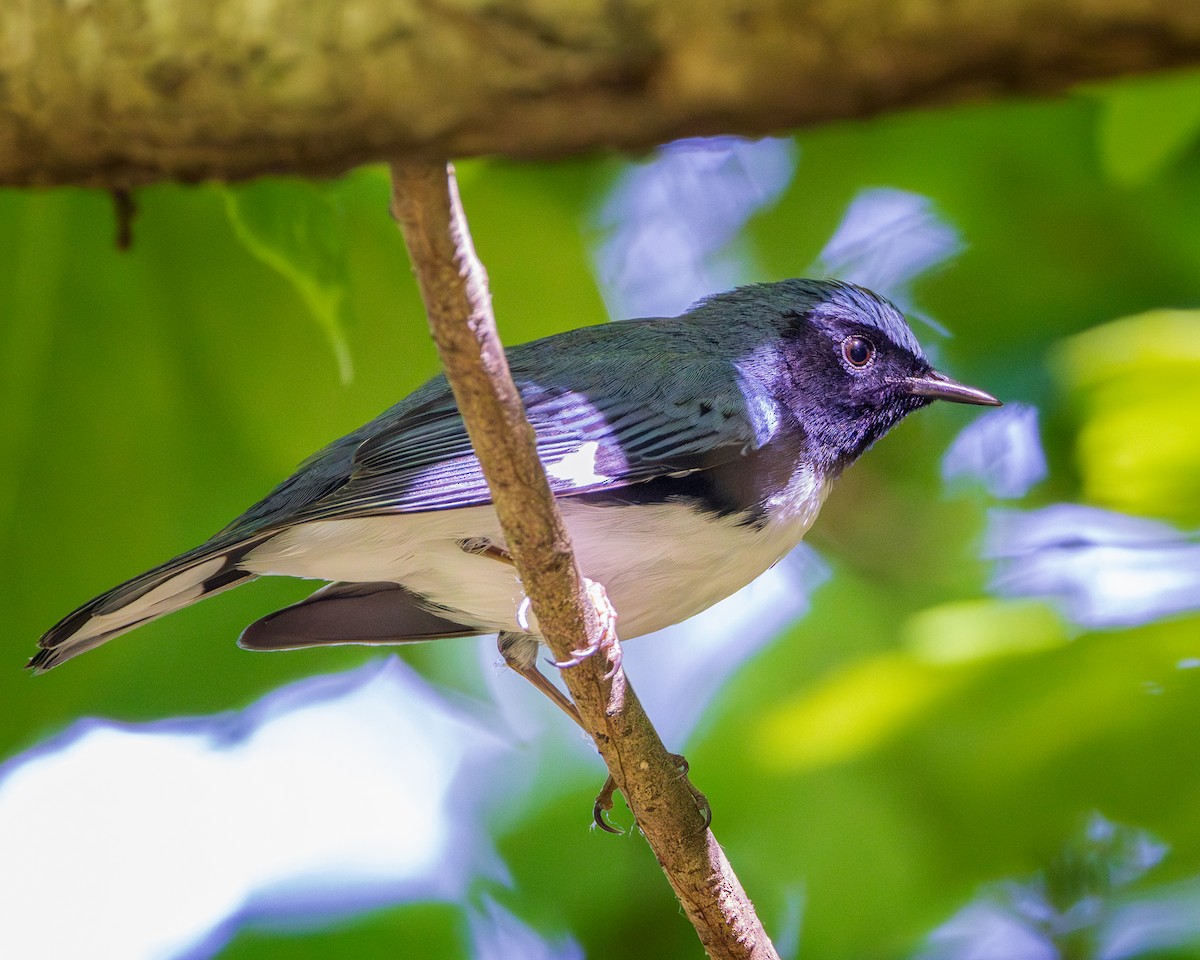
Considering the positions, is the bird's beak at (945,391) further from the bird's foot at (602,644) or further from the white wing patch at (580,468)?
the bird's foot at (602,644)

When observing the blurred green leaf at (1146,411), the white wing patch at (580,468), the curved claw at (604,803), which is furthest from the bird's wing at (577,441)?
the blurred green leaf at (1146,411)

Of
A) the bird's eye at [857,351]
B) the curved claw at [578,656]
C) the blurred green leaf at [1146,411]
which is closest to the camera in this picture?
the curved claw at [578,656]

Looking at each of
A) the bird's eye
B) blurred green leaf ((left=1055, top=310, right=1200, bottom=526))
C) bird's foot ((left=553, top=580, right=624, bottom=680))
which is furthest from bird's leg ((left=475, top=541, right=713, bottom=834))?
blurred green leaf ((left=1055, top=310, right=1200, bottom=526))

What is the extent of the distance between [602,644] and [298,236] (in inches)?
45.8

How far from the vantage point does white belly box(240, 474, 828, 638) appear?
8.37 ft

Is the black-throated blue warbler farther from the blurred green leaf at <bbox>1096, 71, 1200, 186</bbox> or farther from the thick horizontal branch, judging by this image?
the thick horizontal branch

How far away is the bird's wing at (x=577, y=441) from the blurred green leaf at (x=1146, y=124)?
47.0 inches

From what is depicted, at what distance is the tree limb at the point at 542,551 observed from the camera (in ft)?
4.03

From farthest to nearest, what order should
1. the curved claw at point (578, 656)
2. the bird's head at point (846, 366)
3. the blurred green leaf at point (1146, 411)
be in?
1. the blurred green leaf at point (1146, 411)
2. the bird's head at point (846, 366)
3. the curved claw at point (578, 656)

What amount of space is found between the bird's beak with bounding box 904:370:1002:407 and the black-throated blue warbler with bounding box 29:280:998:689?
18cm

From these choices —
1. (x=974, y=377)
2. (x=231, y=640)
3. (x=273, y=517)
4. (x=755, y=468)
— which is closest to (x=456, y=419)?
(x=273, y=517)

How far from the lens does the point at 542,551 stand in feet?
5.71

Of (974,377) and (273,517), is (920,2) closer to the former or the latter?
(273,517)

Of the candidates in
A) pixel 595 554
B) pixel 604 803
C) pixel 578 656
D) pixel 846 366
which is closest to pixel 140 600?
pixel 595 554
